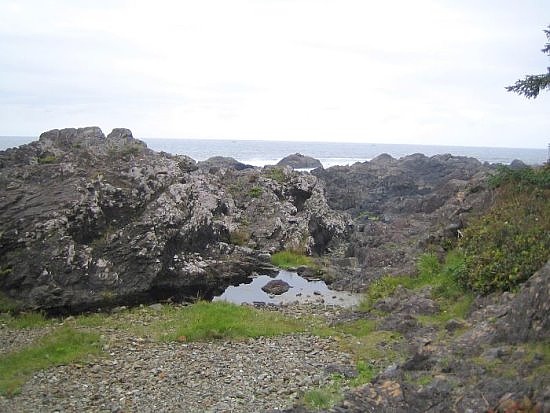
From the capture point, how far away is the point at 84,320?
18344mm

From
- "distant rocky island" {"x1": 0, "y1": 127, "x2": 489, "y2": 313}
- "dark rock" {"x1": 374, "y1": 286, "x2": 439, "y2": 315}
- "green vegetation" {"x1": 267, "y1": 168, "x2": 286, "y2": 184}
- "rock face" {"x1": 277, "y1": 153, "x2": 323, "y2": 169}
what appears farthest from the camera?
"rock face" {"x1": 277, "y1": 153, "x2": 323, "y2": 169}

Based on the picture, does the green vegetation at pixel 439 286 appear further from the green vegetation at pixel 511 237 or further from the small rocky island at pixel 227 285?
the green vegetation at pixel 511 237

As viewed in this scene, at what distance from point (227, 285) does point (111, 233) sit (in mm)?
5954

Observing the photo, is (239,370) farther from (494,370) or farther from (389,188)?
(389,188)

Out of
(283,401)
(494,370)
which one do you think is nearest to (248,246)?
(283,401)

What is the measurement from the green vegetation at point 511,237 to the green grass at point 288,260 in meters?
10.9

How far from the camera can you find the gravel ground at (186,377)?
37.8 feet

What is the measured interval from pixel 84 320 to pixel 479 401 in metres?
14.5

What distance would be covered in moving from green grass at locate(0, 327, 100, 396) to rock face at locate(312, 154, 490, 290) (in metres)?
12.7

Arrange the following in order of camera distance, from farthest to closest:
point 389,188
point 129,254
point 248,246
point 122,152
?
point 389,188 < point 248,246 < point 122,152 < point 129,254

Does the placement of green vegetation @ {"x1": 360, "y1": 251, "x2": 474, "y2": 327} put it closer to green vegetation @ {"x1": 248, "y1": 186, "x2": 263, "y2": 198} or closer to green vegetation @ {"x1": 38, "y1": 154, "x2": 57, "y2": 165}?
green vegetation @ {"x1": 248, "y1": 186, "x2": 263, "y2": 198}

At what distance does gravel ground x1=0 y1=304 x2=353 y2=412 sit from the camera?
37.8ft

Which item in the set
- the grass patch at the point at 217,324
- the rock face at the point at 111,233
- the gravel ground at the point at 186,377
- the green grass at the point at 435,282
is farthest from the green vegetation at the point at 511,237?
the rock face at the point at 111,233

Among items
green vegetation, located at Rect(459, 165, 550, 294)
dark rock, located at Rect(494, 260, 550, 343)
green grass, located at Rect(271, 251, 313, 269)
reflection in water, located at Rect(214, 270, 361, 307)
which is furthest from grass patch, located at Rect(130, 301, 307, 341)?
green grass, located at Rect(271, 251, 313, 269)
